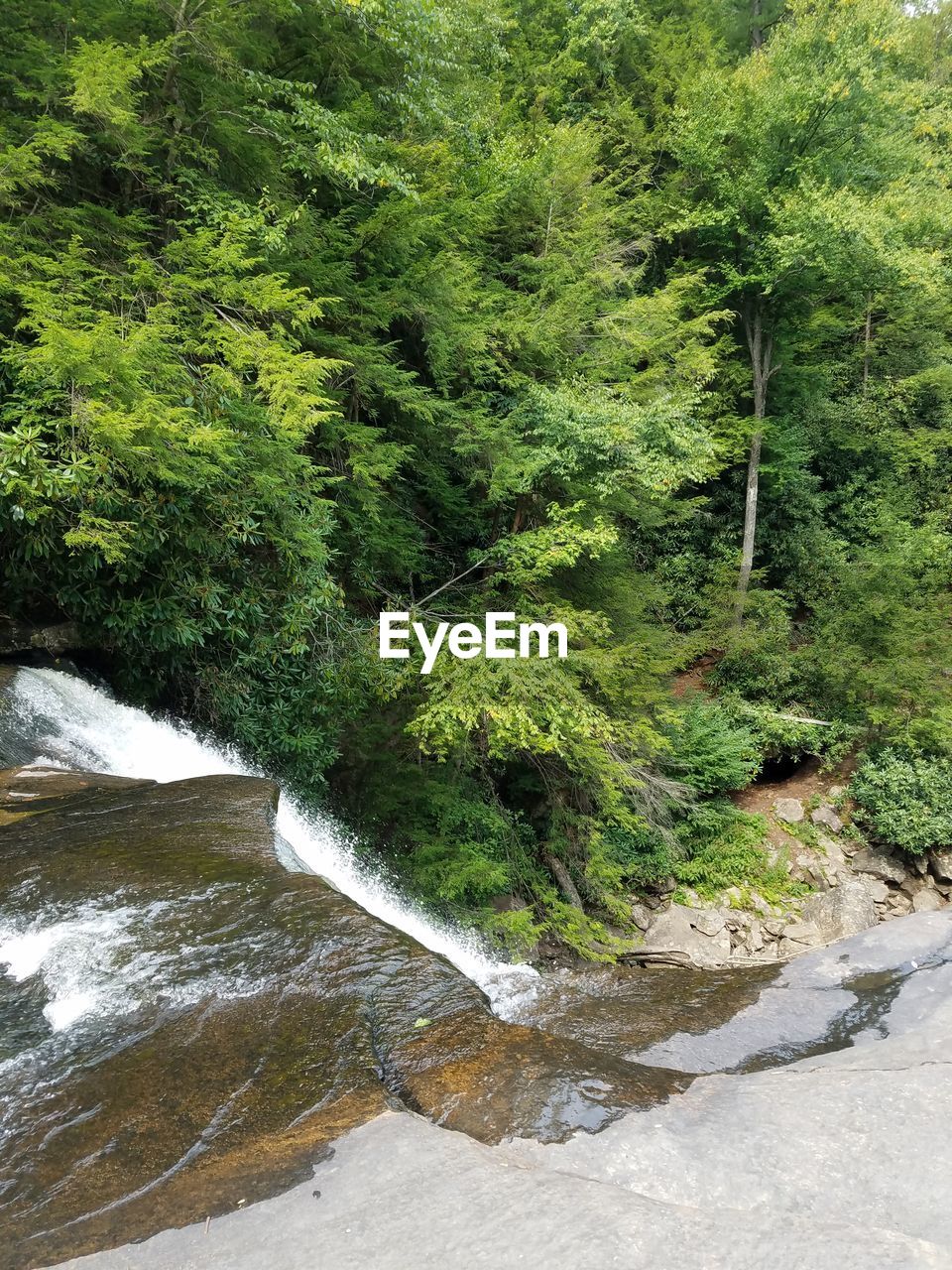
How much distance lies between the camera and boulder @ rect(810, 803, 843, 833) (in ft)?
36.2

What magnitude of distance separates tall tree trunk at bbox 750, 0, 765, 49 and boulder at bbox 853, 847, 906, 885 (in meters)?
18.3

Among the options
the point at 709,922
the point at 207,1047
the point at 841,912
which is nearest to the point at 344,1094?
the point at 207,1047

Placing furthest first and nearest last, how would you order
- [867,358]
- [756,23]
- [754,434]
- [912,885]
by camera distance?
[756,23]
[867,358]
[754,434]
[912,885]

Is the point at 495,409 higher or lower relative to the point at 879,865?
higher

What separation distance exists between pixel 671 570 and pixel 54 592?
11.8 metres

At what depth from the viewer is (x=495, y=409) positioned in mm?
9148

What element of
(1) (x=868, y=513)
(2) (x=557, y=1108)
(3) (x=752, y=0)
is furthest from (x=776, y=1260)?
(3) (x=752, y=0)

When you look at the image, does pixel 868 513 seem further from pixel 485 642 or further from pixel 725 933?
pixel 485 642

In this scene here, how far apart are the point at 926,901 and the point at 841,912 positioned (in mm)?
1288

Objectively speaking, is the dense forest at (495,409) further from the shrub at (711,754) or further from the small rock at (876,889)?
the small rock at (876,889)

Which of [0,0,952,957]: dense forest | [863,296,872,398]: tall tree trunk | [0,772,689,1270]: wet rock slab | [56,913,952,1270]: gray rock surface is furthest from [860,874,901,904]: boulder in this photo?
[863,296,872,398]: tall tree trunk

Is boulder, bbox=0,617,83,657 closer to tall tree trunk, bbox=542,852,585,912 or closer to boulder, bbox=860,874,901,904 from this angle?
tall tree trunk, bbox=542,852,585,912

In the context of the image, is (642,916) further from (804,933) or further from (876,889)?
(876,889)

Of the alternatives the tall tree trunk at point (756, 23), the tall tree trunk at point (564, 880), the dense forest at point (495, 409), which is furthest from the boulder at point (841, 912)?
the tall tree trunk at point (756, 23)
